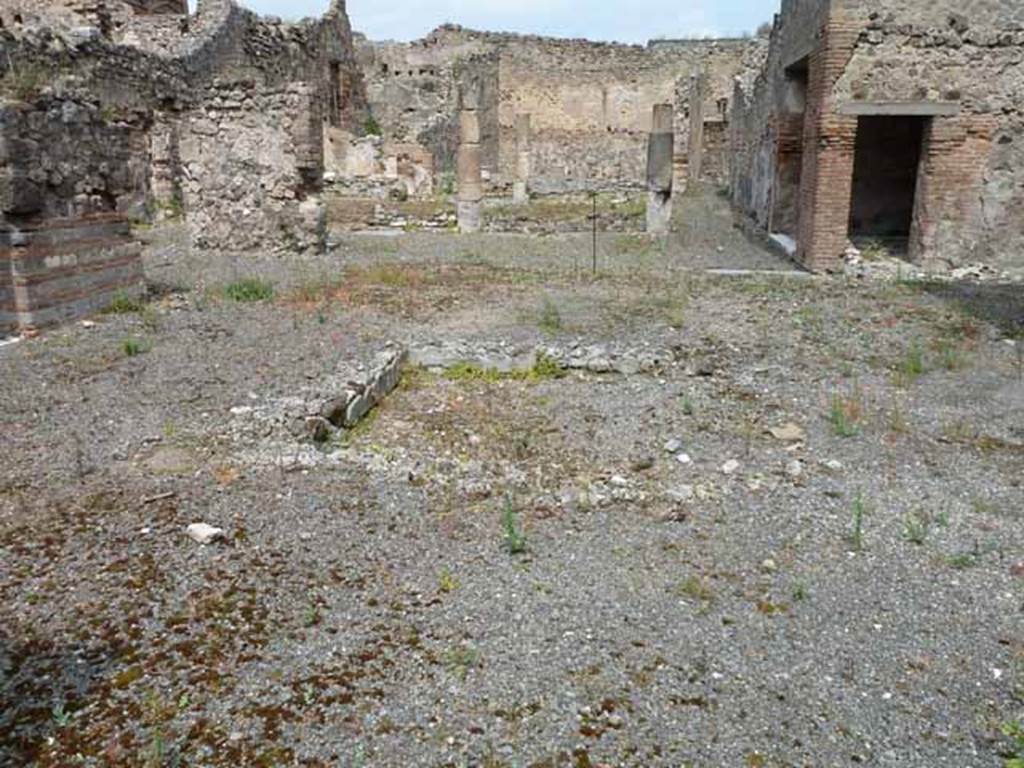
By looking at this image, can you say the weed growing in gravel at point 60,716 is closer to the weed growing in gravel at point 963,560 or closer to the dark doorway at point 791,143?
the weed growing in gravel at point 963,560

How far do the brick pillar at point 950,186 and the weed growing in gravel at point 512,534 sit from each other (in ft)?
31.1

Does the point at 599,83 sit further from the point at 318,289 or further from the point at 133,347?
the point at 133,347

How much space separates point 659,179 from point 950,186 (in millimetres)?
6393

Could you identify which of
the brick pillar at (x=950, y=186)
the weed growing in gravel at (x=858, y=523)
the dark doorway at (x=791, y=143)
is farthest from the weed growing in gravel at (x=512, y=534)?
the dark doorway at (x=791, y=143)

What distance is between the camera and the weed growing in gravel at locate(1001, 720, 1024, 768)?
7.60 feet

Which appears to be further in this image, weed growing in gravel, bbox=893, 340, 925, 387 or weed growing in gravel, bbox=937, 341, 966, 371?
weed growing in gravel, bbox=937, 341, 966, 371

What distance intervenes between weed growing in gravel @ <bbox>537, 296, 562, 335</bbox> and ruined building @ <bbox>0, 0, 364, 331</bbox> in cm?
440

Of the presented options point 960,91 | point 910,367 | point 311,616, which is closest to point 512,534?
point 311,616

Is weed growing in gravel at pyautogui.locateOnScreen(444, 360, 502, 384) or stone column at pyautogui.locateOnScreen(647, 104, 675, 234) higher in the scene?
stone column at pyautogui.locateOnScreen(647, 104, 675, 234)

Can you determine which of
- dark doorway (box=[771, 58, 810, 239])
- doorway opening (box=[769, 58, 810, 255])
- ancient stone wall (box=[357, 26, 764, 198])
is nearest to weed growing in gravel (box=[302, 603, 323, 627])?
doorway opening (box=[769, 58, 810, 255])

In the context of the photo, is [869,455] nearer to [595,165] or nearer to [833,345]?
[833,345]

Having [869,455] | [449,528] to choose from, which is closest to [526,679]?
[449,528]

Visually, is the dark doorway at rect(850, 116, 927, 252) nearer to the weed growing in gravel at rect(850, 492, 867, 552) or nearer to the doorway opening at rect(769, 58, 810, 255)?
the doorway opening at rect(769, 58, 810, 255)

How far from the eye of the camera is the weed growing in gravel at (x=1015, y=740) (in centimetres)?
232
